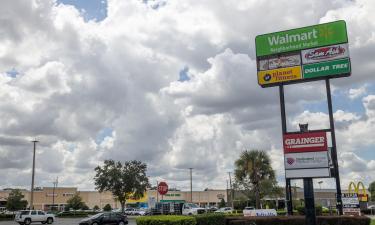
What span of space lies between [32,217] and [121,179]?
1413 cm

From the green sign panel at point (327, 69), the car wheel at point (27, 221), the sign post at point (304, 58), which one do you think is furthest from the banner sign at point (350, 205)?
the car wheel at point (27, 221)

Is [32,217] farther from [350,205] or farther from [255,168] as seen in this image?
[350,205]

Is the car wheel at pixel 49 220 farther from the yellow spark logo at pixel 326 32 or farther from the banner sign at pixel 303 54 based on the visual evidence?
the yellow spark logo at pixel 326 32

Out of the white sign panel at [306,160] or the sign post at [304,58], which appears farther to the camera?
the sign post at [304,58]

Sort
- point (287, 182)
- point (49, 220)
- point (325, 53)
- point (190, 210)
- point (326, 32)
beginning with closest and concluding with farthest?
point (287, 182) → point (325, 53) → point (326, 32) → point (49, 220) → point (190, 210)

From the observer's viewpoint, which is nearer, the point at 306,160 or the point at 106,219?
the point at 306,160

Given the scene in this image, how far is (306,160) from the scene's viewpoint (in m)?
22.6

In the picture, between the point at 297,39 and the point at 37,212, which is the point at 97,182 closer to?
the point at 37,212

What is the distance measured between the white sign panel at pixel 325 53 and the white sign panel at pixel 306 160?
9.78 m

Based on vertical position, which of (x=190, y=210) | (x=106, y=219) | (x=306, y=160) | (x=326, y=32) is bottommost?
(x=106, y=219)

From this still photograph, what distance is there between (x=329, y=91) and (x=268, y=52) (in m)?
4.82

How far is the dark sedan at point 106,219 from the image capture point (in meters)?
40.6

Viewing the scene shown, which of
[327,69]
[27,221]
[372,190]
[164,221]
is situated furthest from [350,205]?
[372,190]

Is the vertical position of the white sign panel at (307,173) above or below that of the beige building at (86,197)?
below
